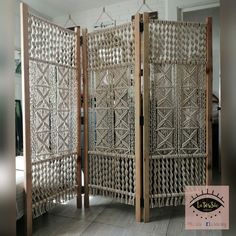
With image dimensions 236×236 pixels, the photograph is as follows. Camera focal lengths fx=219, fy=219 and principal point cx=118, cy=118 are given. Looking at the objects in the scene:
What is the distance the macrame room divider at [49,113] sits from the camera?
76.1 inches

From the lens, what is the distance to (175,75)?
223cm

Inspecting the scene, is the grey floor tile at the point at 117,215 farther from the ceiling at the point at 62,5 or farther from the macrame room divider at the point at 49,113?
the ceiling at the point at 62,5

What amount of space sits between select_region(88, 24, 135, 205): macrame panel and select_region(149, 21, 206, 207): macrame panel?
0.23 meters

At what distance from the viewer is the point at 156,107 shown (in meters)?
2.22

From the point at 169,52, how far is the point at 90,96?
96 cm

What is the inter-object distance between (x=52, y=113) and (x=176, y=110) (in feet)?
4.13

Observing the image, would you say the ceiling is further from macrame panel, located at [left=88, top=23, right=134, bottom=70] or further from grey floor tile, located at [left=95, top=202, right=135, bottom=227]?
grey floor tile, located at [left=95, top=202, right=135, bottom=227]

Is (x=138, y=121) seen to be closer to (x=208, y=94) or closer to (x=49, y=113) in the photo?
(x=208, y=94)

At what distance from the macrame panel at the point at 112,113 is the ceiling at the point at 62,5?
1.68 meters

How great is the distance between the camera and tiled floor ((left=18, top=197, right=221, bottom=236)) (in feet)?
6.57

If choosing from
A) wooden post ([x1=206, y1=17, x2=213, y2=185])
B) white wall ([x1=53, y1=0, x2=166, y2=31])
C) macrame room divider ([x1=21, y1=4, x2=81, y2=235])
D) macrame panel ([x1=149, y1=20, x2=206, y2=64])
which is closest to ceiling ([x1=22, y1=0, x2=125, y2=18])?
white wall ([x1=53, y1=0, x2=166, y2=31])

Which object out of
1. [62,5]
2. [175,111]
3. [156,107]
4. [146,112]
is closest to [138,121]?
[146,112]

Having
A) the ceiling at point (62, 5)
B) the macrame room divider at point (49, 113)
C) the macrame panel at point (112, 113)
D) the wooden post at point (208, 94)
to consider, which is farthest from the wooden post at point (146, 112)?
the ceiling at point (62, 5)

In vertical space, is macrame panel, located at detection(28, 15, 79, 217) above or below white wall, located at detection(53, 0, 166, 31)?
below
